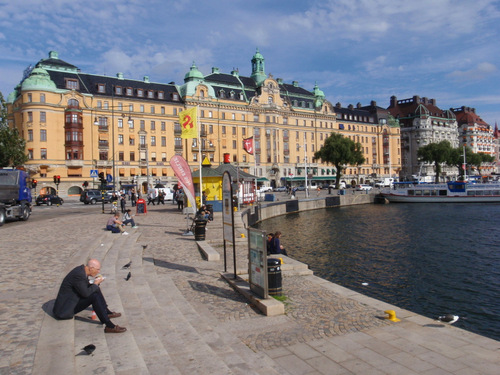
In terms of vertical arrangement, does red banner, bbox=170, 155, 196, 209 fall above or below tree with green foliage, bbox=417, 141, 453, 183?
below

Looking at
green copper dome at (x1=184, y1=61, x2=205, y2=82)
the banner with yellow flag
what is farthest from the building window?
the banner with yellow flag

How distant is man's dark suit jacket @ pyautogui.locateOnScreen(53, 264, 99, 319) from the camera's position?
25.5ft

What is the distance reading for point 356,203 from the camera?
2518 inches

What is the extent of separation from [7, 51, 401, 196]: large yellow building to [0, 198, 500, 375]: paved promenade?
42.0m

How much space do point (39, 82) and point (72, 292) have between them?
230 ft

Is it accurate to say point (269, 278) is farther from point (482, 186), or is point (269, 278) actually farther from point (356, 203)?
point (482, 186)

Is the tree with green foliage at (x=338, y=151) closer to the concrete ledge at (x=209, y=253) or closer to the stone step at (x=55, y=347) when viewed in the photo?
the concrete ledge at (x=209, y=253)

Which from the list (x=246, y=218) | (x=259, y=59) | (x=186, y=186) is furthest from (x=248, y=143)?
(x=259, y=59)

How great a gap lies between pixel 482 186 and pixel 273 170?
45034mm

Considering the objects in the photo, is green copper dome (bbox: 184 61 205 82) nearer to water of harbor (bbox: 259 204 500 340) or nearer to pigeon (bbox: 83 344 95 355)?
water of harbor (bbox: 259 204 500 340)

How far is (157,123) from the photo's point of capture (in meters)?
80.8

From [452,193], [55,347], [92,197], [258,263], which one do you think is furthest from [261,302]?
[452,193]

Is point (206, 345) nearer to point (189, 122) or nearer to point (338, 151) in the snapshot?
point (189, 122)

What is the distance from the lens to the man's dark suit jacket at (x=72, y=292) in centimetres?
779
